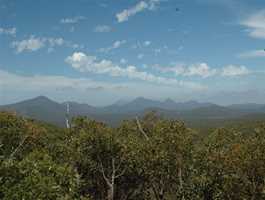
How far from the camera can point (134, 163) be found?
199 feet

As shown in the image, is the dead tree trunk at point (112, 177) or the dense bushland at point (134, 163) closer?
the dense bushland at point (134, 163)

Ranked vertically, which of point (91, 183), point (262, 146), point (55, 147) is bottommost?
point (91, 183)

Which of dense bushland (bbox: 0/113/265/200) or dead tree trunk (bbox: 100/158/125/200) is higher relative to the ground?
dense bushland (bbox: 0/113/265/200)

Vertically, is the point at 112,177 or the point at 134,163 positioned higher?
the point at 134,163

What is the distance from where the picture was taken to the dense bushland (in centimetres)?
2786

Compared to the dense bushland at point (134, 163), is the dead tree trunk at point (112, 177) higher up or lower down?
lower down

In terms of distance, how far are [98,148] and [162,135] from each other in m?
11.9

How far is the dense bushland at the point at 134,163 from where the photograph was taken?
27859mm

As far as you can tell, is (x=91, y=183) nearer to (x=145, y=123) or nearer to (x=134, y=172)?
(x=134, y=172)

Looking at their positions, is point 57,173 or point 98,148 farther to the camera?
point 98,148

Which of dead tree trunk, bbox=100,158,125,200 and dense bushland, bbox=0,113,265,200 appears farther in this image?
dead tree trunk, bbox=100,158,125,200

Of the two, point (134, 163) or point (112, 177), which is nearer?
point (134, 163)

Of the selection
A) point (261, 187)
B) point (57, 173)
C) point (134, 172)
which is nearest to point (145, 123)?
point (134, 172)

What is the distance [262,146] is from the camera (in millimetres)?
40344
